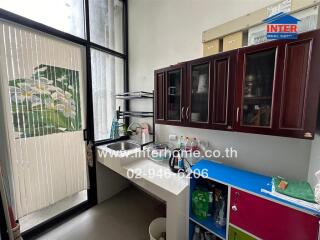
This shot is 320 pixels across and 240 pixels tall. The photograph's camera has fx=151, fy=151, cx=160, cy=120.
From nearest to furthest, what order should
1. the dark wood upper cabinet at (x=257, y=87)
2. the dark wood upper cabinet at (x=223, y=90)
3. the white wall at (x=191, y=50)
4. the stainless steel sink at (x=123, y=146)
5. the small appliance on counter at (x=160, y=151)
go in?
the dark wood upper cabinet at (x=257, y=87) < the dark wood upper cabinet at (x=223, y=90) < the white wall at (x=191, y=50) < the small appliance on counter at (x=160, y=151) < the stainless steel sink at (x=123, y=146)

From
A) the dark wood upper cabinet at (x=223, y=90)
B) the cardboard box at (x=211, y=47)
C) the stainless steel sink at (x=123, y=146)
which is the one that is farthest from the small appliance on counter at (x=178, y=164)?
the cardboard box at (x=211, y=47)

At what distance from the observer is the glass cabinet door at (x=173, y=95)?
1644mm

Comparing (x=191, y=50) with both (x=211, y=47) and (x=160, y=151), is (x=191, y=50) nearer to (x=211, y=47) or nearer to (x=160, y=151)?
(x=211, y=47)

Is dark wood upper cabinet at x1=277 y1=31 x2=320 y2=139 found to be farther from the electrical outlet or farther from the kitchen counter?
the electrical outlet

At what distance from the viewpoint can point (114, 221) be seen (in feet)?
6.49

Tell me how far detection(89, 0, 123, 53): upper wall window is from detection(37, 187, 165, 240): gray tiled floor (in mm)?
2460

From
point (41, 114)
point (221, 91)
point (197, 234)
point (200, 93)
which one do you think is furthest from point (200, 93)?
point (41, 114)

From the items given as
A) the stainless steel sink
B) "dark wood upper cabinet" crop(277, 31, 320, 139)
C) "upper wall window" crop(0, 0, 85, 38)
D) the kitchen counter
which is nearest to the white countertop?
the kitchen counter

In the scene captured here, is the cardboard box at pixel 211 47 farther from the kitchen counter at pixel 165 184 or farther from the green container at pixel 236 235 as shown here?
the green container at pixel 236 235

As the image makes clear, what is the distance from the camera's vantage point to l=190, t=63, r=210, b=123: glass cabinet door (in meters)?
1.42

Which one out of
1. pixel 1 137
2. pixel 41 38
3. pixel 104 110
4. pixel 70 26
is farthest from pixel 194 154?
pixel 70 26

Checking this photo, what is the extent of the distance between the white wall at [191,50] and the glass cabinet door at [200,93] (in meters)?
0.40

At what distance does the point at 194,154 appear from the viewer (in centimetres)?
176

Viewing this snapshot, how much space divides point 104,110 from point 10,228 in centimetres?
166
